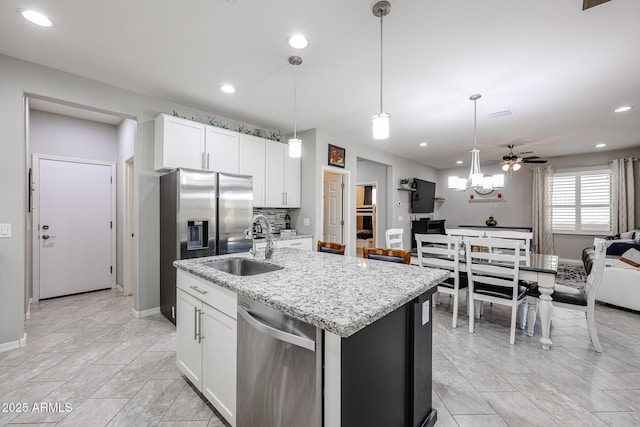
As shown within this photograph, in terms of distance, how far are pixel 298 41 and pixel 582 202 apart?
8029 mm

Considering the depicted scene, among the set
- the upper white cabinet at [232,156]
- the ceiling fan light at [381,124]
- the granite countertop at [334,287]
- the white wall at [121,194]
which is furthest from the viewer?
the white wall at [121,194]

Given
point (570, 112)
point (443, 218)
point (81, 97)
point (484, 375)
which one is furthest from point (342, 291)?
point (443, 218)

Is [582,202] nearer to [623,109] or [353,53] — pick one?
[623,109]

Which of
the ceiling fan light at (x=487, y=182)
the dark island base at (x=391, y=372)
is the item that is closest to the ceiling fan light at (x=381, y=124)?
the dark island base at (x=391, y=372)

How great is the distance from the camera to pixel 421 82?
2.93m

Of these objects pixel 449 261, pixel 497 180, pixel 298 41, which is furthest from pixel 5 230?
pixel 497 180

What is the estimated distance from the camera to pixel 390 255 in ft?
7.36

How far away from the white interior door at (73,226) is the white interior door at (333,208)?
373 centimetres

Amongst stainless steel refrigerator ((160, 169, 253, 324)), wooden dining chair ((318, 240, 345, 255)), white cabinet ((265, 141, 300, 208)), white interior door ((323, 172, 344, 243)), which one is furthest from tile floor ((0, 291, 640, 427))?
white interior door ((323, 172, 344, 243))

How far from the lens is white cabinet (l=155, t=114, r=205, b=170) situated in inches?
124

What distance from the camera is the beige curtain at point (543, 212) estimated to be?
22.7 ft

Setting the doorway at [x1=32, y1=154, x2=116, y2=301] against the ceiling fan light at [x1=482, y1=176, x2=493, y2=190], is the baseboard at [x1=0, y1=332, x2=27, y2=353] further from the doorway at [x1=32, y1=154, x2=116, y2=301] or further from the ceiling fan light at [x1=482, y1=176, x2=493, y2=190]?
the ceiling fan light at [x1=482, y1=176, x2=493, y2=190]

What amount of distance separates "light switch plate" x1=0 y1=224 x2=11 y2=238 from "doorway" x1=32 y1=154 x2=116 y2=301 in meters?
1.72

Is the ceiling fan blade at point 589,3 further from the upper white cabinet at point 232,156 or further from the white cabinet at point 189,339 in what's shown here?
the upper white cabinet at point 232,156
